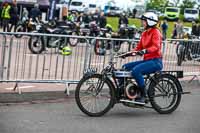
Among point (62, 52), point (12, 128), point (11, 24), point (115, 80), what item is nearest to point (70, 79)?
point (62, 52)

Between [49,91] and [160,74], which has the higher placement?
[160,74]

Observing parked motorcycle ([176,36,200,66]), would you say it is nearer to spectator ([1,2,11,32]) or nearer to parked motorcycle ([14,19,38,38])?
parked motorcycle ([14,19,38,38])

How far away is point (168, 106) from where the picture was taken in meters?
9.30

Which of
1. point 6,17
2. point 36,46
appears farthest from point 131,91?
point 6,17

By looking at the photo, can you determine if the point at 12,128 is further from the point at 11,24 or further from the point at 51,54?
the point at 11,24

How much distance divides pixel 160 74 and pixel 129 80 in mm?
565

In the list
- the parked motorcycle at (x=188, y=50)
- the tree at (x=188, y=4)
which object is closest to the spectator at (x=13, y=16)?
the parked motorcycle at (x=188, y=50)

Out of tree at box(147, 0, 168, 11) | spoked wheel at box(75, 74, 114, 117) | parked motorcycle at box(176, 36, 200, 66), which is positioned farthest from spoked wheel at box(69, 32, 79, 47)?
tree at box(147, 0, 168, 11)

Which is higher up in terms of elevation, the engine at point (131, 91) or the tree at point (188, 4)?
the engine at point (131, 91)

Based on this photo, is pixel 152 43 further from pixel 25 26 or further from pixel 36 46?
pixel 25 26

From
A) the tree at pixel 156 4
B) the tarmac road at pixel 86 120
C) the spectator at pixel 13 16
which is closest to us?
the tarmac road at pixel 86 120

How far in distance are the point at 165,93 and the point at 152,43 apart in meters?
0.93

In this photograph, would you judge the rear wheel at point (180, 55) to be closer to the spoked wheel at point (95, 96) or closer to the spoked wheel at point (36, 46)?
the spoked wheel at point (36, 46)

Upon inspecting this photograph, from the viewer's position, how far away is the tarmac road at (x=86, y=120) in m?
7.59
